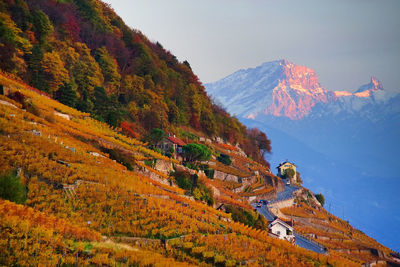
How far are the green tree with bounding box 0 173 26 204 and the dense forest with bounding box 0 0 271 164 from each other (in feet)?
94.5

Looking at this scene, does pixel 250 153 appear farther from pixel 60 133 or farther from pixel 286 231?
pixel 60 133

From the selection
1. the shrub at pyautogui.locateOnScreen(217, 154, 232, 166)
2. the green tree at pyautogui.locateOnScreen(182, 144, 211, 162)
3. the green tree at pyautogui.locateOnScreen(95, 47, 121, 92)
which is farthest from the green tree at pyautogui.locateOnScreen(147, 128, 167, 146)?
the shrub at pyautogui.locateOnScreen(217, 154, 232, 166)

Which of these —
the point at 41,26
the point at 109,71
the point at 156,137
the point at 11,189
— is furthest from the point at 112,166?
the point at 109,71

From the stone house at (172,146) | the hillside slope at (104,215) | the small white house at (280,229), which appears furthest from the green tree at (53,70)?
the small white house at (280,229)

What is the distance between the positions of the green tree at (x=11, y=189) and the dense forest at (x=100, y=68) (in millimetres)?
28800

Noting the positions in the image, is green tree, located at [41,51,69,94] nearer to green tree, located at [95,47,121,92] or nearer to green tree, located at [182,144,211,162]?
green tree, located at [95,47,121,92]

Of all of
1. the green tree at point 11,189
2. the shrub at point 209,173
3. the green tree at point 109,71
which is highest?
the green tree at point 109,71

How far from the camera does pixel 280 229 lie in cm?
4069

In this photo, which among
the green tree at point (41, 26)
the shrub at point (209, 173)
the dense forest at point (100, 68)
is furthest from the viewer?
the shrub at point (209, 173)

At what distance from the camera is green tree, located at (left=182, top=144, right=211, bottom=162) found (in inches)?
2108

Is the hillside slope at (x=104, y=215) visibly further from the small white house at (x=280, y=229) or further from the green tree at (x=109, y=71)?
the green tree at (x=109, y=71)

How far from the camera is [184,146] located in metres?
53.7

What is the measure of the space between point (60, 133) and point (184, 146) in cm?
2555

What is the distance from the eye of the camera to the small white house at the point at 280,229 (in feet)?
131
